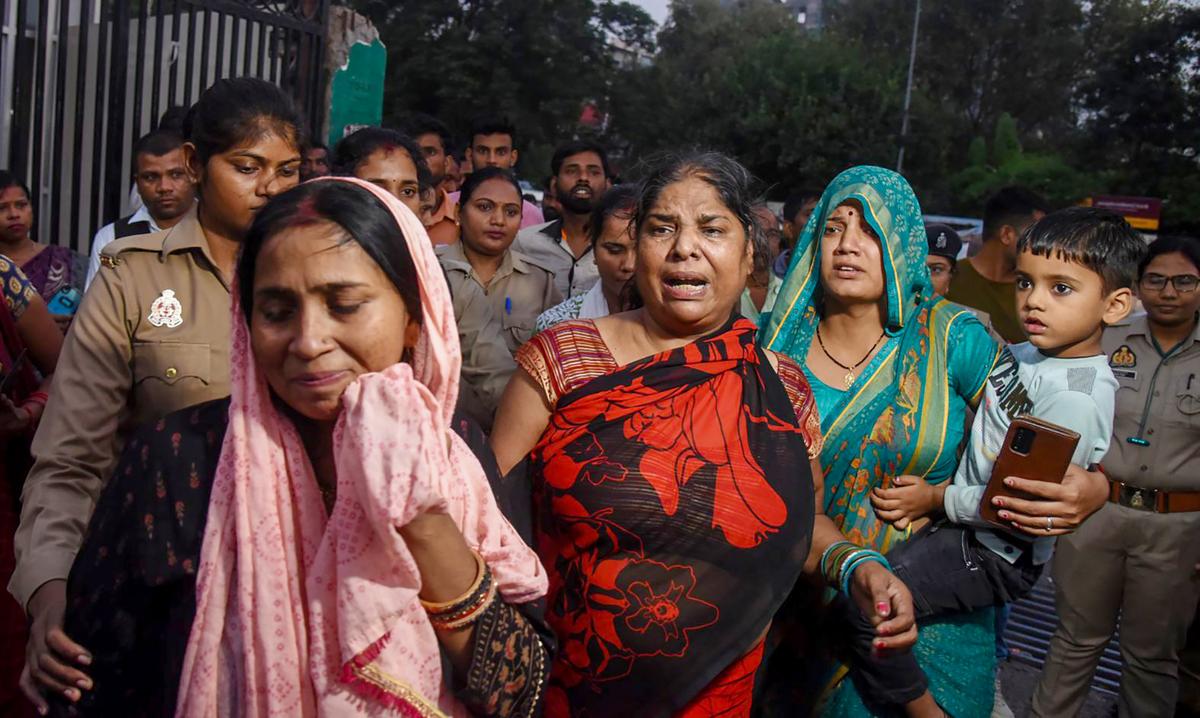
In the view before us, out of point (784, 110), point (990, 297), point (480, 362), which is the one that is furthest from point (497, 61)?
point (480, 362)

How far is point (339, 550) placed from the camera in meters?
1.53

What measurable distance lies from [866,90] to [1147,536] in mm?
31699

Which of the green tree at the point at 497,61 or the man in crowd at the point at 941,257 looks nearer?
the man in crowd at the point at 941,257

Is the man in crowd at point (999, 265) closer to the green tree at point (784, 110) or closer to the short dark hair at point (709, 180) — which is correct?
the short dark hair at point (709, 180)

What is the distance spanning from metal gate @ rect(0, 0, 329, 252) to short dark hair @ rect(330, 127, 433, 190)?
2061 mm

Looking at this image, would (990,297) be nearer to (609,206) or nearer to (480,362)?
(609,206)

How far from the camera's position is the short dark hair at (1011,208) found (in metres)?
5.74

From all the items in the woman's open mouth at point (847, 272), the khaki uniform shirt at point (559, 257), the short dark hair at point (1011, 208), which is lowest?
the khaki uniform shirt at point (559, 257)

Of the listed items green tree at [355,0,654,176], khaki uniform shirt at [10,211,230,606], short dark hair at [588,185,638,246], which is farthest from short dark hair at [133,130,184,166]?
green tree at [355,0,654,176]

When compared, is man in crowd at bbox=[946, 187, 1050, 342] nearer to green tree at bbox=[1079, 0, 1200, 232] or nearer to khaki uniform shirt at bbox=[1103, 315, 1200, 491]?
khaki uniform shirt at bbox=[1103, 315, 1200, 491]

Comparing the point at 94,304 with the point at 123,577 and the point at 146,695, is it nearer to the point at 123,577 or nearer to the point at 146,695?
the point at 123,577

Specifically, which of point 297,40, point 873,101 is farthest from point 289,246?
point 873,101

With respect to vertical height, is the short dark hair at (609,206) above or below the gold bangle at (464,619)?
above

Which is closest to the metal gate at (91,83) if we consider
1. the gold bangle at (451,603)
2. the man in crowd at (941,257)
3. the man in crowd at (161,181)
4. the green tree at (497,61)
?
the man in crowd at (161,181)
